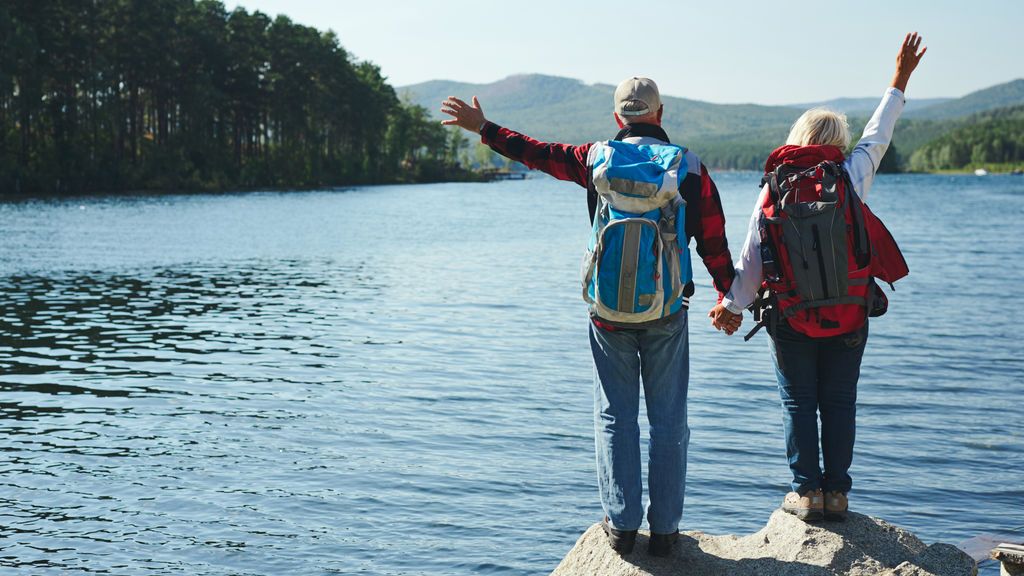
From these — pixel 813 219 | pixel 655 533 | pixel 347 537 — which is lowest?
pixel 347 537

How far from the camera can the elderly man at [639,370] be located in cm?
505

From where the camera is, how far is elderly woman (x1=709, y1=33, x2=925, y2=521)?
5145 mm

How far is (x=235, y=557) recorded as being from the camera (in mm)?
7602

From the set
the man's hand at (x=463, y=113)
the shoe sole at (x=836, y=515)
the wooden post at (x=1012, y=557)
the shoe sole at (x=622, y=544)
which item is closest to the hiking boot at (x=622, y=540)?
the shoe sole at (x=622, y=544)

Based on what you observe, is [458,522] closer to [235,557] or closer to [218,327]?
[235,557]

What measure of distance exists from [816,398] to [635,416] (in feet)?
3.36

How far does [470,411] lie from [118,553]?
5.48 m

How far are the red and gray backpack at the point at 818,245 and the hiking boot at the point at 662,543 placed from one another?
128cm

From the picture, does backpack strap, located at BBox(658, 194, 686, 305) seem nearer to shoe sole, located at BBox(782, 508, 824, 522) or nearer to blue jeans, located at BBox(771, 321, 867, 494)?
blue jeans, located at BBox(771, 321, 867, 494)

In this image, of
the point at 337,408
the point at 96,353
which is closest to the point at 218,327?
the point at 96,353

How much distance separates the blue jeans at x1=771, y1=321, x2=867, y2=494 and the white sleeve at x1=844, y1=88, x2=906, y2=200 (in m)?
0.79

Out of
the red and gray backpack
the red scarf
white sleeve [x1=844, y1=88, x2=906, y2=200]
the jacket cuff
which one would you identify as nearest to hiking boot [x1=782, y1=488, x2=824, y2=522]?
the red and gray backpack

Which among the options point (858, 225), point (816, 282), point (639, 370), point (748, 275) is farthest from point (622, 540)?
point (858, 225)

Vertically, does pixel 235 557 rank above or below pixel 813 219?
below
